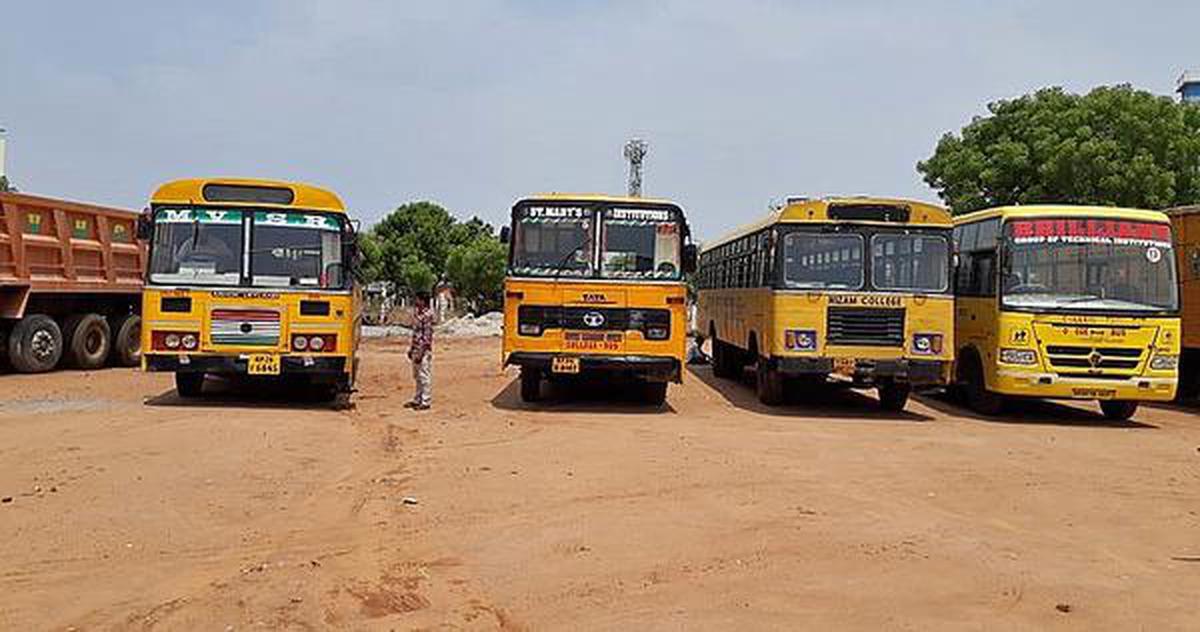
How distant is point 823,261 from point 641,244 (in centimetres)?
254

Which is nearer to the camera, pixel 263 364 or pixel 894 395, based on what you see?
pixel 263 364

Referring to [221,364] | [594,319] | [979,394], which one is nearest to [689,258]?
[594,319]

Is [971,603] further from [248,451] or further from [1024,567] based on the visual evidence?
[248,451]

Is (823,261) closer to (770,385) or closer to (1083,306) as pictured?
(770,385)

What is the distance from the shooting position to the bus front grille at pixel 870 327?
14.8 meters

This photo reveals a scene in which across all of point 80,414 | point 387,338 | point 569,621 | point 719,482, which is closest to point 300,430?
point 80,414

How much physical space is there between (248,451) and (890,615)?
6503 mm

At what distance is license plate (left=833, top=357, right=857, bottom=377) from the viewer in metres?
14.7

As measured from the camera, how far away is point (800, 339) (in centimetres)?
1490

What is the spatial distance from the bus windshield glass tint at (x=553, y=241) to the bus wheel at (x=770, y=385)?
321cm

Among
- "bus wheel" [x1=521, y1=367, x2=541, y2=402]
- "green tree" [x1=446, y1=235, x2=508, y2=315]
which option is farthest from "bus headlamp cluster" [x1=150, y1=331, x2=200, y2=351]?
"green tree" [x1=446, y1=235, x2=508, y2=315]

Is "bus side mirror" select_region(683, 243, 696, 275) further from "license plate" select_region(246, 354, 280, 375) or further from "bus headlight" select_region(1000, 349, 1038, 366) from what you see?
"license plate" select_region(246, 354, 280, 375)

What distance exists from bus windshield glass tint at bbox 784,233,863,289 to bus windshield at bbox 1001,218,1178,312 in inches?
80.0

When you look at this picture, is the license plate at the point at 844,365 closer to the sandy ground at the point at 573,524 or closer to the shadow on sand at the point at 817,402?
the shadow on sand at the point at 817,402
